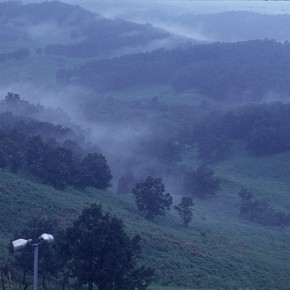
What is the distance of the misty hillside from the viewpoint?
36344 millimetres

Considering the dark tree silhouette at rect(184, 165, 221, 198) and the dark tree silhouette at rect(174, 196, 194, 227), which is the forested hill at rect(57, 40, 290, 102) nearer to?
the dark tree silhouette at rect(184, 165, 221, 198)

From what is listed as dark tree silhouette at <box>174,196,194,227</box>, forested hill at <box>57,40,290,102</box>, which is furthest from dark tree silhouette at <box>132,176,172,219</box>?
forested hill at <box>57,40,290,102</box>

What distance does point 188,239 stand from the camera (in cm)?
5272

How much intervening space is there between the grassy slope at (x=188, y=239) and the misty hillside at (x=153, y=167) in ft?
0.62

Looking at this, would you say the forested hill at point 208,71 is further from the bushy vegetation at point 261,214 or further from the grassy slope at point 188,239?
the grassy slope at point 188,239

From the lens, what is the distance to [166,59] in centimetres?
18938

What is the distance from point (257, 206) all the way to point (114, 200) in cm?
2287

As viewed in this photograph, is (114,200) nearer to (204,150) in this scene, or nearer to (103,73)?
(204,150)

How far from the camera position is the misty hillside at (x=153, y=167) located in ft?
119

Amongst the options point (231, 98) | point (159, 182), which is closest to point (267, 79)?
point (231, 98)

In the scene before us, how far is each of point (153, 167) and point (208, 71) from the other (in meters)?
82.1

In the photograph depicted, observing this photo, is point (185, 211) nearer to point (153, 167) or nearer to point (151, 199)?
point (151, 199)

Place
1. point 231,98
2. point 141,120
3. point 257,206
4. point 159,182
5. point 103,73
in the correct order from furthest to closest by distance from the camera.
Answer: point 103,73, point 231,98, point 141,120, point 257,206, point 159,182

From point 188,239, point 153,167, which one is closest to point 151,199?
point 188,239
